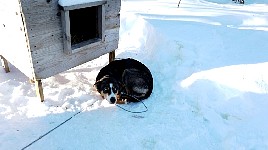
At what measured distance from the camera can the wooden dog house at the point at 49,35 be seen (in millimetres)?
2992

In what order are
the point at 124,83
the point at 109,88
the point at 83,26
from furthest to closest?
the point at 83,26 → the point at 124,83 → the point at 109,88

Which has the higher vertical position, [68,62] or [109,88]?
[68,62]

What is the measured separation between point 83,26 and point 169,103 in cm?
193

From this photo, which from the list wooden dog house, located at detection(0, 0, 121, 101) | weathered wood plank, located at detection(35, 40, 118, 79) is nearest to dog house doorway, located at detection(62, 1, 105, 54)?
wooden dog house, located at detection(0, 0, 121, 101)

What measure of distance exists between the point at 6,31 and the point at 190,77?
2.72 meters

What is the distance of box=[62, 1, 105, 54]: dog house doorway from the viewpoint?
3.29 meters

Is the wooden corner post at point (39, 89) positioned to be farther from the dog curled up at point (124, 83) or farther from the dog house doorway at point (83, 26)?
the dog curled up at point (124, 83)

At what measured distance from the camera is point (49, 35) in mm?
3217

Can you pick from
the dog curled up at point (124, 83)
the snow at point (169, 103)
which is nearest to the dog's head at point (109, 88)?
the dog curled up at point (124, 83)

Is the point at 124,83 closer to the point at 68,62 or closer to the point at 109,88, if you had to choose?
the point at 109,88

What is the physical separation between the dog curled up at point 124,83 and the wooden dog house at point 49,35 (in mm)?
391

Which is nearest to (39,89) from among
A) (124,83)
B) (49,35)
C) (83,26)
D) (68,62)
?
(68,62)

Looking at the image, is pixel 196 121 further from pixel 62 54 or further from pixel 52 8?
pixel 52 8

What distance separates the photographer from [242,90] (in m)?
3.68
